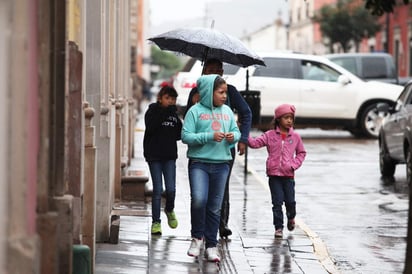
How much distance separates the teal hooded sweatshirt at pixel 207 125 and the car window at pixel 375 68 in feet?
73.1

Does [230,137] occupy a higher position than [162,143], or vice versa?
[230,137]

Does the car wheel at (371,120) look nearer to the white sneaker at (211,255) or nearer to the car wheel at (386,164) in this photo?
the car wheel at (386,164)

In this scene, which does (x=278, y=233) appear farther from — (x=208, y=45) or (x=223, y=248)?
(x=208, y=45)

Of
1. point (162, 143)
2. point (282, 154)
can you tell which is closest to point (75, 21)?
point (162, 143)

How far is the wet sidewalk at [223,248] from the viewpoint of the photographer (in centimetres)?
1012

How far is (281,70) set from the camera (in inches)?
1041

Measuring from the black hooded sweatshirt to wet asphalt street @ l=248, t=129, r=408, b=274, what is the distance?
1810 mm

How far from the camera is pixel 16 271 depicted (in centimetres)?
636

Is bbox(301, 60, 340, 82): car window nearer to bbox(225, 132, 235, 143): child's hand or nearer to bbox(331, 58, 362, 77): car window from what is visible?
bbox(331, 58, 362, 77): car window

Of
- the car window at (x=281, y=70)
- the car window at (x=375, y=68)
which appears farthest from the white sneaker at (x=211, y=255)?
the car window at (x=375, y=68)

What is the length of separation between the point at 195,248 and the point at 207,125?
42.6 inches

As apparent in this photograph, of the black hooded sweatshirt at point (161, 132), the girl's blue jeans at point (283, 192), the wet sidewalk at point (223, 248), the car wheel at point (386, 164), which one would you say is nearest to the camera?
the wet sidewalk at point (223, 248)

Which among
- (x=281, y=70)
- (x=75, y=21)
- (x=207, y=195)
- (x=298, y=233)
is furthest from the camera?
(x=281, y=70)

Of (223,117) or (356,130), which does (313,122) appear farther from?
(223,117)
